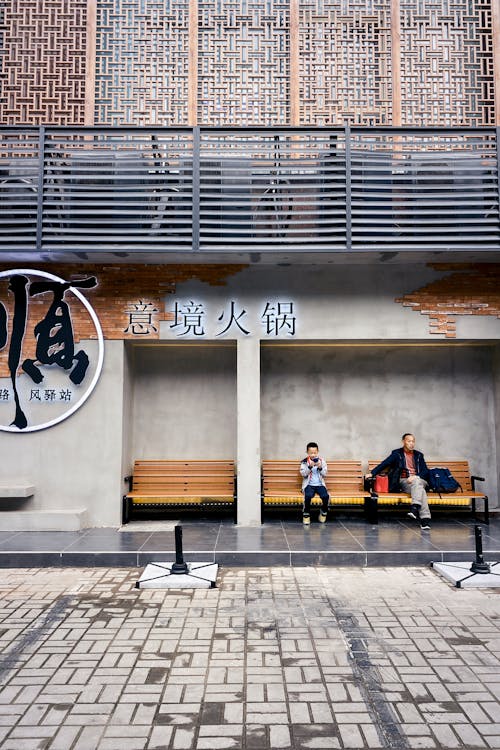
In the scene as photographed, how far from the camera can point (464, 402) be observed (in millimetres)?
10242

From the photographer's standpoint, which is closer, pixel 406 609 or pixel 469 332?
pixel 406 609

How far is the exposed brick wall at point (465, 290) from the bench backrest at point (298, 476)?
2.94m

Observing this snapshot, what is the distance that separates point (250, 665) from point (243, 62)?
412 inches

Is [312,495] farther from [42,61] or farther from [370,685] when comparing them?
[42,61]

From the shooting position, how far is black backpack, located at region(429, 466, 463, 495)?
9.05 meters

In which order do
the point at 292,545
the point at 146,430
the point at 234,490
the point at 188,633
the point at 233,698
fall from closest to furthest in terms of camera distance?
the point at 233,698 → the point at 188,633 → the point at 292,545 → the point at 234,490 → the point at 146,430

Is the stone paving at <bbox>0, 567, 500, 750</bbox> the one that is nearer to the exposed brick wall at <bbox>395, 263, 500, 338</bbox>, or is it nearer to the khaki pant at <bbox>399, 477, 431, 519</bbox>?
the khaki pant at <bbox>399, 477, 431, 519</bbox>

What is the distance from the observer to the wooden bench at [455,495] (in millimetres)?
8836

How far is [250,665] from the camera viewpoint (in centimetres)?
427

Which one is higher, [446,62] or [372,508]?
[446,62]

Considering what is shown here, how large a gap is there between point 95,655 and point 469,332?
7.66m

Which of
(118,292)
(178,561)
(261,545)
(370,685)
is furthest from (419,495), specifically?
(118,292)

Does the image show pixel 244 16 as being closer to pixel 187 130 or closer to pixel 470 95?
pixel 187 130

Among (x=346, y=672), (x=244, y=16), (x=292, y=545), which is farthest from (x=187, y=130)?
(x=346, y=672)
